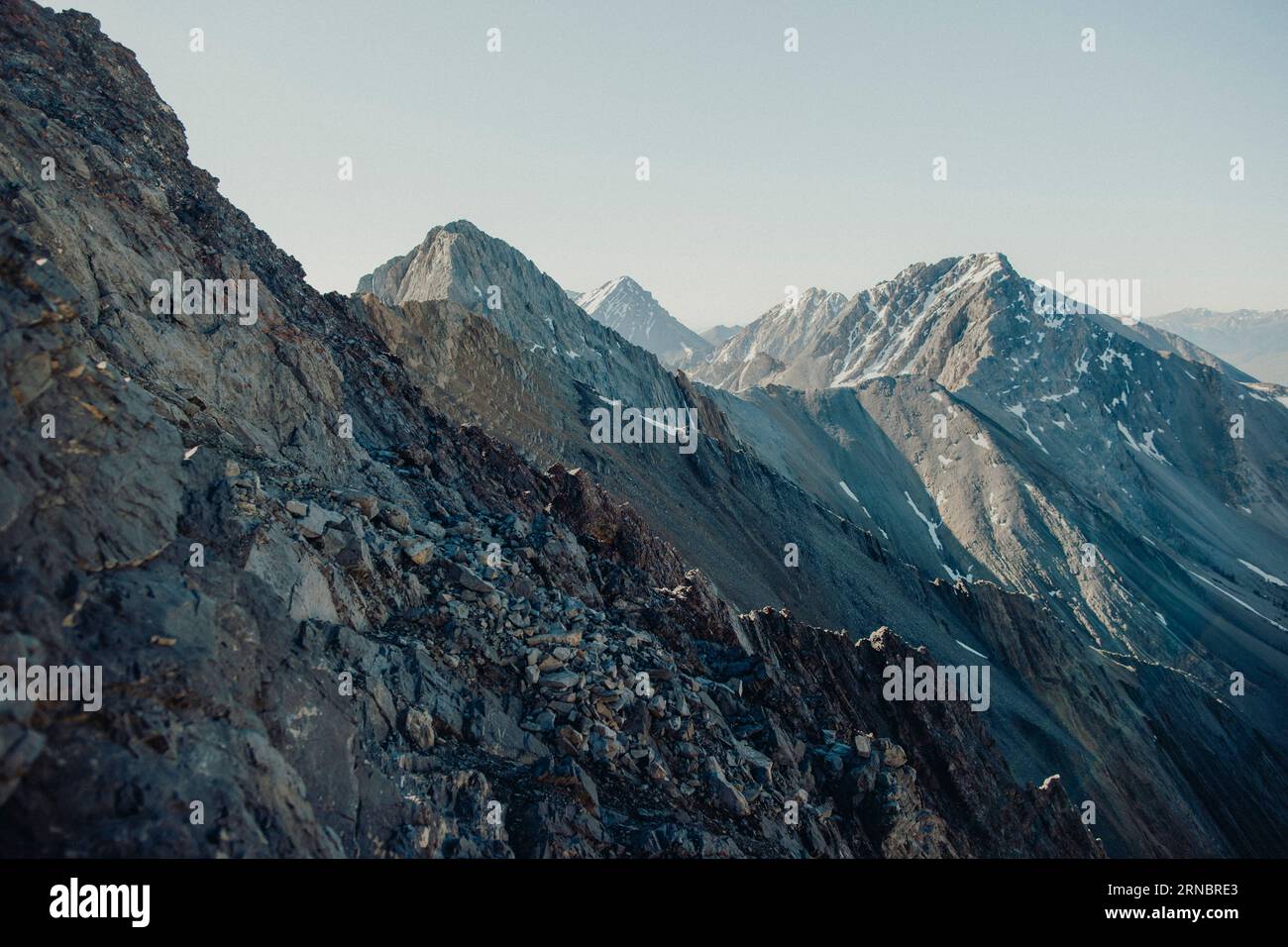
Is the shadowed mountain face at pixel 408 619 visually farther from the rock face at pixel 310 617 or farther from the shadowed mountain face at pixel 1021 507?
the shadowed mountain face at pixel 1021 507

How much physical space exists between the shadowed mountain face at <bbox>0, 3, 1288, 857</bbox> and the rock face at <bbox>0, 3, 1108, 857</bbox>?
68mm

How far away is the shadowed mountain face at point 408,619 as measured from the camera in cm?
1088

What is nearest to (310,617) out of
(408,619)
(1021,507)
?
(408,619)

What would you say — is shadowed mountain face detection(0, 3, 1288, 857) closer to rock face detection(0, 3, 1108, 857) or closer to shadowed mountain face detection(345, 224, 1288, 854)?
rock face detection(0, 3, 1108, 857)

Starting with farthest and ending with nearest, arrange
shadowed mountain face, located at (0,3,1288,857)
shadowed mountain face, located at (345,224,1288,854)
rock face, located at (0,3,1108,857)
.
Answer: shadowed mountain face, located at (345,224,1288,854) < shadowed mountain face, located at (0,3,1288,857) < rock face, located at (0,3,1108,857)

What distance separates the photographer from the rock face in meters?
10.5

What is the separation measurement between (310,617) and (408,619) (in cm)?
284

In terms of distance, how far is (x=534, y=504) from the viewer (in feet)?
97.3

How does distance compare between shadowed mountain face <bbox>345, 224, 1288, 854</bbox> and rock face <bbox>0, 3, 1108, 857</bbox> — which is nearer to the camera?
rock face <bbox>0, 3, 1108, 857</bbox>

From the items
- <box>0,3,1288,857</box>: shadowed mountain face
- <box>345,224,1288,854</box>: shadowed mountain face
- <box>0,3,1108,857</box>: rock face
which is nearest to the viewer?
<box>0,3,1108,857</box>: rock face

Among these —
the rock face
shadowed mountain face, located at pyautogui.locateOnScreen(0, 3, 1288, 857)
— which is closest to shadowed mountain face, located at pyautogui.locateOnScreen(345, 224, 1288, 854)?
shadowed mountain face, located at pyautogui.locateOnScreen(0, 3, 1288, 857)

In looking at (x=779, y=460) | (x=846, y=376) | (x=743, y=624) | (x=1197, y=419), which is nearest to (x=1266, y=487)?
(x=1197, y=419)

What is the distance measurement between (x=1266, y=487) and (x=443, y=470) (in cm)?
Result: 17451

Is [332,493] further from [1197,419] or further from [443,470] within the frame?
[1197,419]
